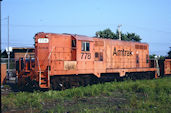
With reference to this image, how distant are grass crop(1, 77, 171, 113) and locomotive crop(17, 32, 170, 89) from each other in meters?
1.78

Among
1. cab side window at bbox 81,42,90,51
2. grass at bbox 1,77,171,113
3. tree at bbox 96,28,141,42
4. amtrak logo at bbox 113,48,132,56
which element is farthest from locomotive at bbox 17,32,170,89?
tree at bbox 96,28,141,42

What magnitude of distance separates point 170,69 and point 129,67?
606 centimetres

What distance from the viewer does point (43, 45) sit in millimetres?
11992

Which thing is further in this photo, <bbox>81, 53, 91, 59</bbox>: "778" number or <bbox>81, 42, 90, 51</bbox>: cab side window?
<bbox>81, 42, 90, 51</bbox>: cab side window

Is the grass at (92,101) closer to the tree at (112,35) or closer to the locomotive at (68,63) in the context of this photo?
the locomotive at (68,63)

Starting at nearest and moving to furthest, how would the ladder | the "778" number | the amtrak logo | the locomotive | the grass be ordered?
the grass
the ladder
the locomotive
the "778" number
the amtrak logo

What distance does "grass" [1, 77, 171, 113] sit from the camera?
23.0 ft

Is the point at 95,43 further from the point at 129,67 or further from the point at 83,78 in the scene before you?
the point at 129,67

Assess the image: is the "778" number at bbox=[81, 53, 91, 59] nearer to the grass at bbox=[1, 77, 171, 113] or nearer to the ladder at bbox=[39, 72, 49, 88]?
the grass at bbox=[1, 77, 171, 113]

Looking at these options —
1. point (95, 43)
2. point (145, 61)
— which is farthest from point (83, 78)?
point (145, 61)

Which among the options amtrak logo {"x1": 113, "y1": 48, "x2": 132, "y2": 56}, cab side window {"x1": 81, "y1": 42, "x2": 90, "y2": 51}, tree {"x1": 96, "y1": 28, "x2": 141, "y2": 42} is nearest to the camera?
cab side window {"x1": 81, "y1": 42, "x2": 90, "y2": 51}

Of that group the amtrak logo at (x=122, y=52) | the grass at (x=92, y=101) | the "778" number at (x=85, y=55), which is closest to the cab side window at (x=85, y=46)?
the "778" number at (x=85, y=55)

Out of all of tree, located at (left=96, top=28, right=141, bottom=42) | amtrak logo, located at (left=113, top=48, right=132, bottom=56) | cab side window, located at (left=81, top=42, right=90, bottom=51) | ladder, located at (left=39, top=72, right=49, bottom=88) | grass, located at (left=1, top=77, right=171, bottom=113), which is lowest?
grass, located at (left=1, top=77, right=171, bottom=113)

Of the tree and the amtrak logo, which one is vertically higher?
the tree
